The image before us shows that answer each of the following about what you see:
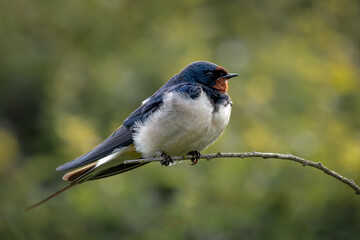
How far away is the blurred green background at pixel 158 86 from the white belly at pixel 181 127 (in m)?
0.68

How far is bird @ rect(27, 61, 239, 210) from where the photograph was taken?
9.07ft

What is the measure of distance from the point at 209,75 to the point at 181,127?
16.0 inches

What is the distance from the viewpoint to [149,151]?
114 inches

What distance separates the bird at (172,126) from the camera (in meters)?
2.77

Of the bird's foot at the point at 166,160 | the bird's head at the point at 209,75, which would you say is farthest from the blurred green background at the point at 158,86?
the bird's head at the point at 209,75

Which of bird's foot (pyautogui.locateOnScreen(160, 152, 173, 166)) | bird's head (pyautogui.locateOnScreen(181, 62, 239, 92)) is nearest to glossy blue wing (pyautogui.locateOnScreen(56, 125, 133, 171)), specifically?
bird's foot (pyautogui.locateOnScreen(160, 152, 173, 166))

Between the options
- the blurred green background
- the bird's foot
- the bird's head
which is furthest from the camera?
the blurred green background

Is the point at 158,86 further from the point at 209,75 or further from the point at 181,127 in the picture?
the point at 181,127

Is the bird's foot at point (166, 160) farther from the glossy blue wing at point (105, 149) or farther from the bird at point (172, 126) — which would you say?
the glossy blue wing at point (105, 149)

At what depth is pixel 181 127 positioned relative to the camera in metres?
2.77

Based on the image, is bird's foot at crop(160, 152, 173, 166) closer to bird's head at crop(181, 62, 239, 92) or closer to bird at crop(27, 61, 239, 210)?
bird at crop(27, 61, 239, 210)

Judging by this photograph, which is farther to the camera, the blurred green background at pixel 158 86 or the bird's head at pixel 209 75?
the blurred green background at pixel 158 86

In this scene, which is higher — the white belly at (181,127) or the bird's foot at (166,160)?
the white belly at (181,127)

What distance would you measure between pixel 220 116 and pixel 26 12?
14.5ft
